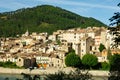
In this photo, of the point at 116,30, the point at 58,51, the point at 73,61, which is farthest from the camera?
the point at 58,51

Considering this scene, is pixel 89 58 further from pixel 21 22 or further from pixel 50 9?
pixel 50 9

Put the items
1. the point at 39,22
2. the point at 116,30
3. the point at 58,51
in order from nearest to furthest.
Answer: the point at 116,30, the point at 58,51, the point at 39,22

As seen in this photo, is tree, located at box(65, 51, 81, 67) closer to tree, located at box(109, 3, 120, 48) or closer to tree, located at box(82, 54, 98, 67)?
tree, located at box(82, 54, 98, 67)

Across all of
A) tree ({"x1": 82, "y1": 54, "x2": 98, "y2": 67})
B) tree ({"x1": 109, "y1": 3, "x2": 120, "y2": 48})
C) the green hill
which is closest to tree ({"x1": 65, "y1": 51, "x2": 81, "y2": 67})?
tree ({"x1": 82, "y1": 54, "x2": 98, "y2": 67})

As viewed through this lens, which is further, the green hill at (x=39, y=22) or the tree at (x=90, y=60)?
the green hill at (x=39, y=22)

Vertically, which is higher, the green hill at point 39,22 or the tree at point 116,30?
the green hill at point 39,22

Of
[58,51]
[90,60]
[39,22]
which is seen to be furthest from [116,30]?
[39,22]

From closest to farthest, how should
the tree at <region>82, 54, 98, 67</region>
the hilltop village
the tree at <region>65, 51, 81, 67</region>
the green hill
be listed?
the tree at <region>82, 54, 98, 67</region>, the tree at <region>65, 51, 81, 67</region>, the hilltop village, the green hill

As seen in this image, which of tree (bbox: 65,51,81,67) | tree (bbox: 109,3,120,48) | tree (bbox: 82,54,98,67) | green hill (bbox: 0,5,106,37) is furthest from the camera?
green hill (bbox: 0,5,106,37)

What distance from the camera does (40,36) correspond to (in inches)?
3474

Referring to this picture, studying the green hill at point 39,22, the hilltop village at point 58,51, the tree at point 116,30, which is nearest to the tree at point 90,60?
the hilltop village at point 58,51

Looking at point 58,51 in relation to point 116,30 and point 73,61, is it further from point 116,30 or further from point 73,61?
point 116,30

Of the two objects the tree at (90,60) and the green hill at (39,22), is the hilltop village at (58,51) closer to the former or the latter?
the tree at (90,60)

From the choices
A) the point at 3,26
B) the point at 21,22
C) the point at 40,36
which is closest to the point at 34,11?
the point at 21,22
